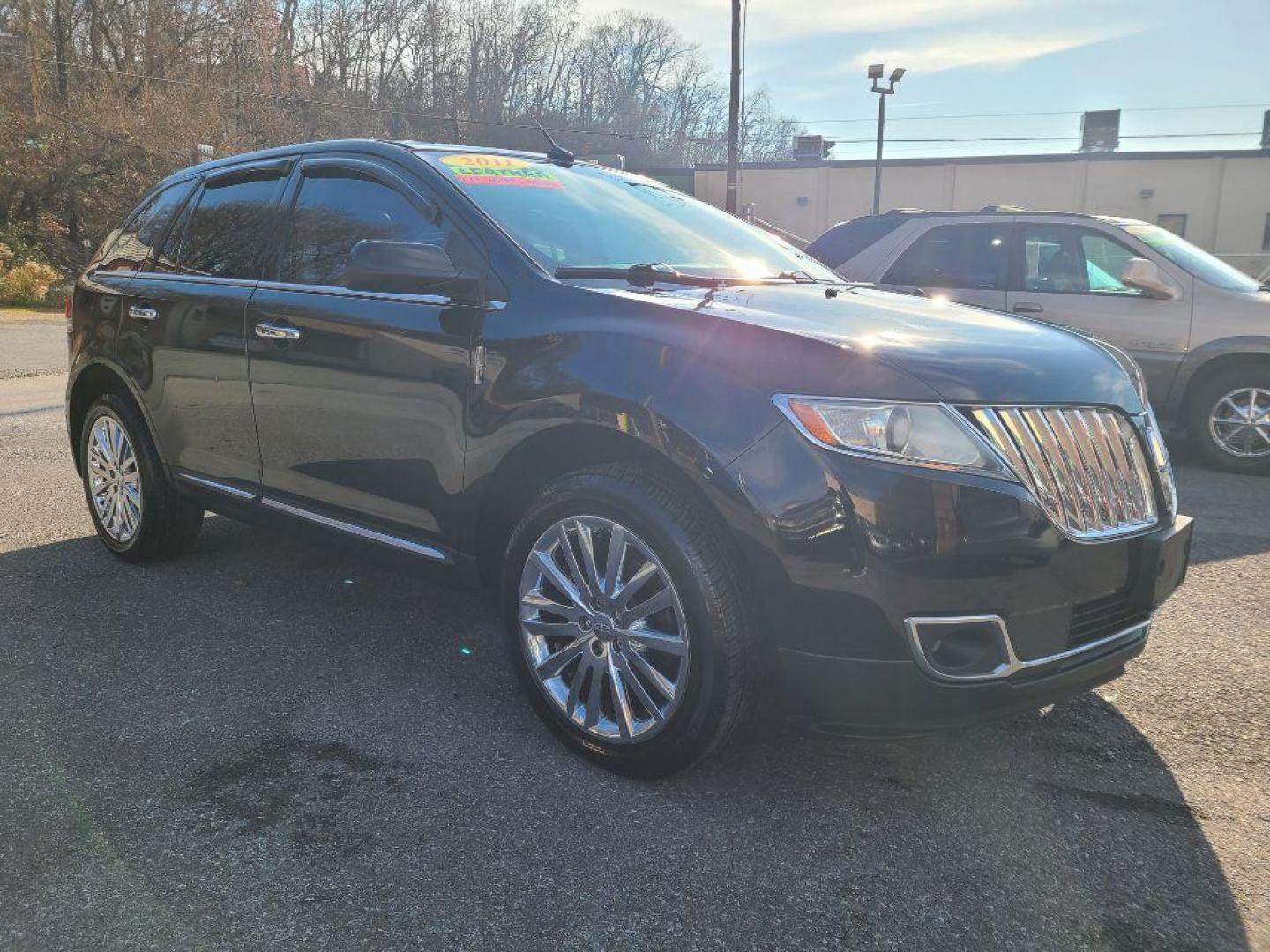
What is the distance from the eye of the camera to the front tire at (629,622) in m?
2.40

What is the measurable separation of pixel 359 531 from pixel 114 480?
6.32ft

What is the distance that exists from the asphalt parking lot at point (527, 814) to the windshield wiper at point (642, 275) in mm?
1194

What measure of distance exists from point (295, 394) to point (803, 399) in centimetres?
201

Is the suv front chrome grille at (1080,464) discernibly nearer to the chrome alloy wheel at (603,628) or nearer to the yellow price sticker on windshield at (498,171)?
the chrome alloy wheel at (603,628)

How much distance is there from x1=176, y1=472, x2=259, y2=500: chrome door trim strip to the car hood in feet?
6.18

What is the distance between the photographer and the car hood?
237 centimetres

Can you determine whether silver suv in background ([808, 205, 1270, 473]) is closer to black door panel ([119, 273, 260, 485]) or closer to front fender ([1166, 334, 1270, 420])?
front fender ([1166, 334, 1270, 420])

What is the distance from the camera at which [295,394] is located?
348 centimetres

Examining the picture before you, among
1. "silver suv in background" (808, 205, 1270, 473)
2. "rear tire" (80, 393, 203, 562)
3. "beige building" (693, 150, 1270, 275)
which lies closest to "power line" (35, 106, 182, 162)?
A: "beige building" (693, 150, 1270, 275)

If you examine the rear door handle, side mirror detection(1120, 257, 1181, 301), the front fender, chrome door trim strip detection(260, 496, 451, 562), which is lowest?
chrome door trim strip detection(260, 496, 451, 562)

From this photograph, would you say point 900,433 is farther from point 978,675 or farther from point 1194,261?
point 1194,261

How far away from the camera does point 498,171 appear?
3.43 meters

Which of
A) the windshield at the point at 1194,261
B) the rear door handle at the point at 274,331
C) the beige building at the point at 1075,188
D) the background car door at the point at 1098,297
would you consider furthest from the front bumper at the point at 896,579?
the beige building at the point at 1075,188

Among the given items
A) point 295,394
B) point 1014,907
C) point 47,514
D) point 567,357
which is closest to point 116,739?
point 295,394
